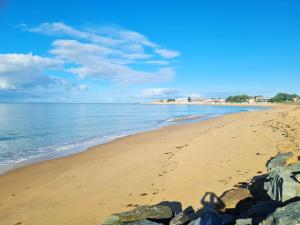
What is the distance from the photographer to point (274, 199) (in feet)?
20.7

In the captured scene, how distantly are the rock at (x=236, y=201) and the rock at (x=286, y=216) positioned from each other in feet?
7.04

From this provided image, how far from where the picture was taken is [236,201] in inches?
281

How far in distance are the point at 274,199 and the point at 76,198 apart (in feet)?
20.1

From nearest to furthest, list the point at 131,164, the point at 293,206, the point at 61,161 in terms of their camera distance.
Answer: the point at 293,206, the point at 131,164, the point at 61,161

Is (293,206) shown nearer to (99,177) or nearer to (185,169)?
(185,169)

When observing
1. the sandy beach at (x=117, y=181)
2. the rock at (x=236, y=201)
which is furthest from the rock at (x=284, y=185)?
the sandy beach at (x=117, y=181)

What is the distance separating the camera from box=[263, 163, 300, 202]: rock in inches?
233

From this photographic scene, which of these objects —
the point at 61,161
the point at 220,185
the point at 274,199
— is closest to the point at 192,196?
the point at 220,185

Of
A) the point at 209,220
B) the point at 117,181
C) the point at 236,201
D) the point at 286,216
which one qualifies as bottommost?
the point at 117,181

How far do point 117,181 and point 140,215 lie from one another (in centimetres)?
493

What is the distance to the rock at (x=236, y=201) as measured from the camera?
693cm

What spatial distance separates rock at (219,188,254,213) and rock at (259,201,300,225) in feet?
7.04

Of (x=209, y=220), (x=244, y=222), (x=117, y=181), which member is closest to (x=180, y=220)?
(x=209, y=220)

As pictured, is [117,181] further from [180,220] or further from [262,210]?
[262,210]
